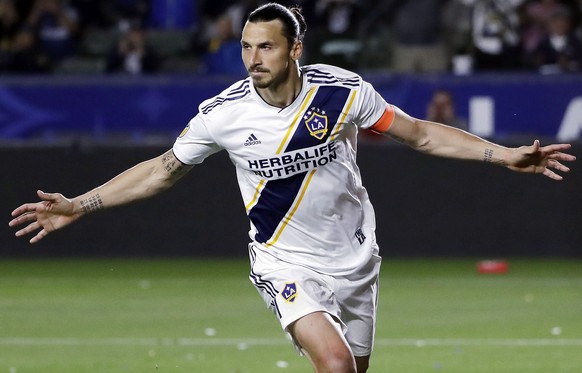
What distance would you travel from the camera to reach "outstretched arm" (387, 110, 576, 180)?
6652mm

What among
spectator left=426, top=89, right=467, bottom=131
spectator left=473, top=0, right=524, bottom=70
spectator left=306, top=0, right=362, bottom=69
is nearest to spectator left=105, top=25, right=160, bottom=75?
spectator left=306, top=0, right=362, bottom=69


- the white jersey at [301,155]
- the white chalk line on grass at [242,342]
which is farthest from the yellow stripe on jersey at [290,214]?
the white chalk line on grass at [242,342]

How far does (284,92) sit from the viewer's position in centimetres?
665

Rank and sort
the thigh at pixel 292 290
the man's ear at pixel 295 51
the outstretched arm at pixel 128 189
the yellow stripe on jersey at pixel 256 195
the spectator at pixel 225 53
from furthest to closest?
1. the spectator at pixel 225 53
2. the outstretched arm at pixel 128 189
3. the yellow stripe on jersey at pixel 256 195
4. the man's ear at pixel 295 51
5. the thigh at pixel 292 290

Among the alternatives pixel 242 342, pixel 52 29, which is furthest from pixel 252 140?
pixel 52 29

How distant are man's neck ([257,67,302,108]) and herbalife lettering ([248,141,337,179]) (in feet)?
0.84

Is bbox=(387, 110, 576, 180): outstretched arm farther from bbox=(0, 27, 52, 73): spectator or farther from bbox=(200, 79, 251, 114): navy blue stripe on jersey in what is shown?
bbox=(0, 27, 52, 73): spectator

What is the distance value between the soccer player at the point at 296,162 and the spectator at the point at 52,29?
42.1 feet

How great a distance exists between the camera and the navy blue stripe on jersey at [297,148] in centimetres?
662

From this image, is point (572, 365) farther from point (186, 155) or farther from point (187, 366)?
point (186, 155)

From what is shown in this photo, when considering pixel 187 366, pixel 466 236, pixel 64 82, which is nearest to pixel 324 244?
pixel 187 366

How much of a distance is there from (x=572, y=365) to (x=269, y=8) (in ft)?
13.1

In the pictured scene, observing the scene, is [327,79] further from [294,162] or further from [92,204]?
[92,204]

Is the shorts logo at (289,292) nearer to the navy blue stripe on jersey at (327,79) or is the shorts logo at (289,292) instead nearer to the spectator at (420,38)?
the navy blue stripe on jersey at (327,79)
